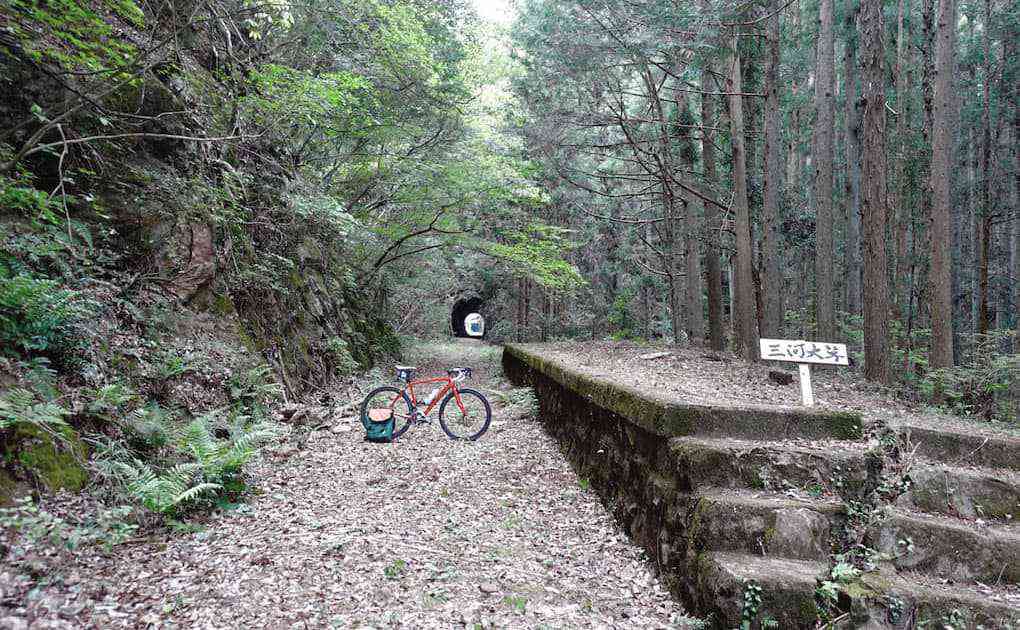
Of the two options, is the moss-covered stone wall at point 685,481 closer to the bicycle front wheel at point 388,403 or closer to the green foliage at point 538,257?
the bicycle front wheel at point 388,403

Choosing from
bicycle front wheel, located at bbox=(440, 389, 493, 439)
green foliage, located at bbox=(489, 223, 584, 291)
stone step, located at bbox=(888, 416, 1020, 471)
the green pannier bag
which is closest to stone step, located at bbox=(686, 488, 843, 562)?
stone step, located at bbox=(888, 416, 1020, 471)

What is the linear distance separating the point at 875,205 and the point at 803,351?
203 inches

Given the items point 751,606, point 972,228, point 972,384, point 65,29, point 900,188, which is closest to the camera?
point 751,606

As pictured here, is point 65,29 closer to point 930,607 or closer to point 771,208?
point 930,607

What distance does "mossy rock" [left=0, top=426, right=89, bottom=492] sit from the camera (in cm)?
323

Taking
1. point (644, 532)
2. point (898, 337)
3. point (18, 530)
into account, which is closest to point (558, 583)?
point (644, 532)

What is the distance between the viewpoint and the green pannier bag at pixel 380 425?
6906mm

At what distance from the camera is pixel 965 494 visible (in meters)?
3.29

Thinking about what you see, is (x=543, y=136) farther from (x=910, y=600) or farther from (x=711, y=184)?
(x=910, y=600)

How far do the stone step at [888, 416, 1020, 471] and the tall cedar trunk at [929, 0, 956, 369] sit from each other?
5.38 m

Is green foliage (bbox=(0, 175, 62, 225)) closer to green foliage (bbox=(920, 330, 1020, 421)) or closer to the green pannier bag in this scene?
the green pannier bag

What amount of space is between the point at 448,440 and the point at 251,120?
18.7 ft

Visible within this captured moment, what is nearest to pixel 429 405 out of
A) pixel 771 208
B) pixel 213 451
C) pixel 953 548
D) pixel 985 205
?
pixel 213 451

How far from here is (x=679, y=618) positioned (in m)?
3.12
